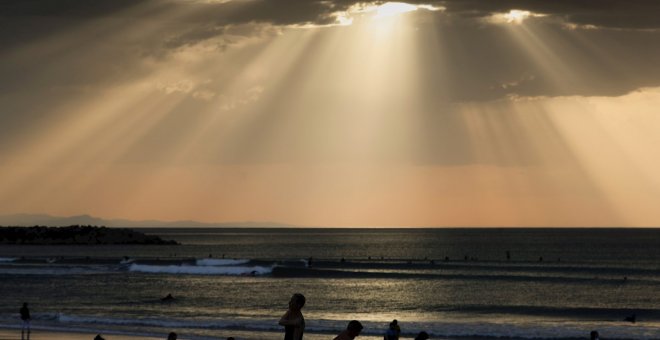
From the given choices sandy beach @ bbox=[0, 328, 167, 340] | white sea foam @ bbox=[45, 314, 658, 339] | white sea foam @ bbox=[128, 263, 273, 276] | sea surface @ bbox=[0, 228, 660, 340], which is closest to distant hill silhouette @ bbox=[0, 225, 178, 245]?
sea surface @ bbox=[0, 228, 660, 340]

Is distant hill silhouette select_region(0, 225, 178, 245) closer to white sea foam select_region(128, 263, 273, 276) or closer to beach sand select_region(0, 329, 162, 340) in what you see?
white sea foam select_region(128, 263, 273, 276)

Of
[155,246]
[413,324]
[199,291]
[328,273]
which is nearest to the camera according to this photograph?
[413,324]

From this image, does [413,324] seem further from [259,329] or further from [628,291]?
[628,291]

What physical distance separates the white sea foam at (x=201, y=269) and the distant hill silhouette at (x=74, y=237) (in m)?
73.9

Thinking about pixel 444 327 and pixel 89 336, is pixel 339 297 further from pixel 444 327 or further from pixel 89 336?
pixel 89 336

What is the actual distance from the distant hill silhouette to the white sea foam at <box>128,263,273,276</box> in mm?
73947

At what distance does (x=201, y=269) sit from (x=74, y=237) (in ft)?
269

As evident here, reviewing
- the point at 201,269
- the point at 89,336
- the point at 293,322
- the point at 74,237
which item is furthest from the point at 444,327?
the point at 74,237

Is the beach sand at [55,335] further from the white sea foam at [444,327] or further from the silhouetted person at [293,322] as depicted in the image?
the silhouetted person at [293,322]

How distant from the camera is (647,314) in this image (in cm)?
5347

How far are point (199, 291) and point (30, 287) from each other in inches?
443

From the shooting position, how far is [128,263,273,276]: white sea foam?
8625 cm

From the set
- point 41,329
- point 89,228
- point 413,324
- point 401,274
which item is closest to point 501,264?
point 401,274

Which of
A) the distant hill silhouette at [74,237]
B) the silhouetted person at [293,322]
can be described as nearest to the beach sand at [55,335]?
the silhouetted person at [293,322]
